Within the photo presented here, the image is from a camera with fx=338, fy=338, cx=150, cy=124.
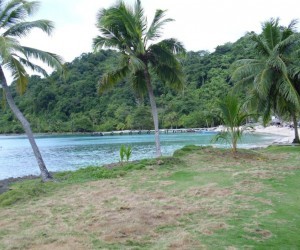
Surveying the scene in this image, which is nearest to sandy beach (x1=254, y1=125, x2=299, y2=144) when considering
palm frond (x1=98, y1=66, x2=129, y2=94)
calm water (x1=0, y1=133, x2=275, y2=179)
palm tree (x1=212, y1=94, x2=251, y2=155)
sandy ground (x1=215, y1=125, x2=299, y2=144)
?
sandy ground (x1=215, y1=125, x2=299, y2=144)

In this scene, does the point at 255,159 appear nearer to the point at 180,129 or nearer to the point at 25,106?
the point at 180,129

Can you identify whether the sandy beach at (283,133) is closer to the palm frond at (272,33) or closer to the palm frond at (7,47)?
the palm frond at (272,33)

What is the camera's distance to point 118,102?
290ft

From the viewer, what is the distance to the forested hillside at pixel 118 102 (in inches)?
3036

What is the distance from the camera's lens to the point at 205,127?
81438 millimetres

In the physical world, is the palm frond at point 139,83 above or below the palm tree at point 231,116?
above

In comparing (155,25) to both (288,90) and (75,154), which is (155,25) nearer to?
(288,90)

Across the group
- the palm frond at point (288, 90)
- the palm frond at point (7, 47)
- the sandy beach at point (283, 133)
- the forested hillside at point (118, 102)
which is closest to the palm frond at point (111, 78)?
the palm frond at point (7, 47)

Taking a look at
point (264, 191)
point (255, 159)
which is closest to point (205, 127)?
point (255, 159)

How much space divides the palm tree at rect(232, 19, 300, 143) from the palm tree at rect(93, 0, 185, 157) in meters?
4.82

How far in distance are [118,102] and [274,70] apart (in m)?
73.0

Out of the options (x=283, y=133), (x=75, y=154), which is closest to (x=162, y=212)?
(x=75, y=154)

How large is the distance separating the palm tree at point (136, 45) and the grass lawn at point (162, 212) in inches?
232

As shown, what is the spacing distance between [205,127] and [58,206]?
252 feet
